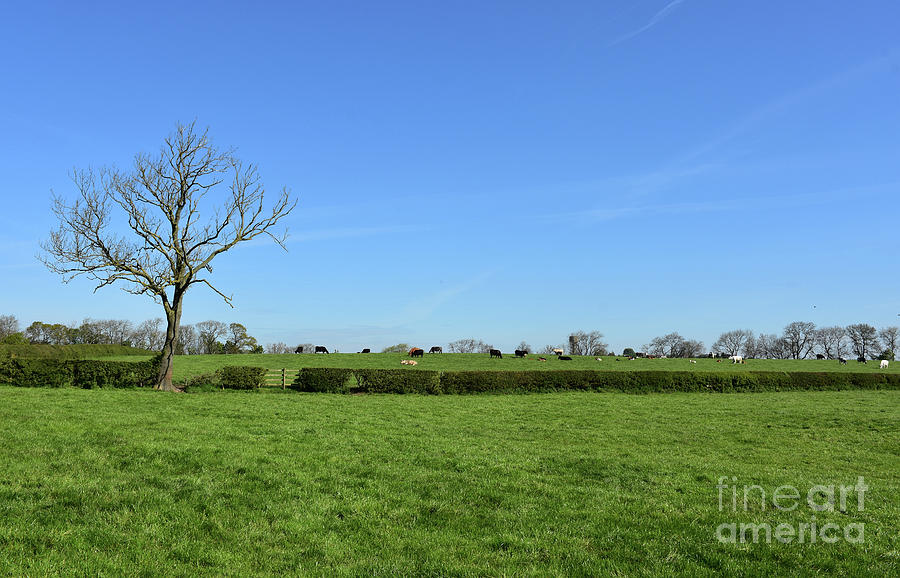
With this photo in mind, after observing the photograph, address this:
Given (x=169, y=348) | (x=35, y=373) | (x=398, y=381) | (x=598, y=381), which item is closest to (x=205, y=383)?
(x=169, y=348)

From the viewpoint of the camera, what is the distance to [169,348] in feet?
101

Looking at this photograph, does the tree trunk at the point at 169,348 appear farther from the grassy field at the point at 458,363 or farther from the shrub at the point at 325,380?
the grassy field at the point at 458,363

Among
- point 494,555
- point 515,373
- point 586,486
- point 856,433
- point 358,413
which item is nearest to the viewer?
point 494,555

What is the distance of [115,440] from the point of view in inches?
544

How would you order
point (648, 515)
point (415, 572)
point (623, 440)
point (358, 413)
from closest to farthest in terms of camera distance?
point (415, 572) < point (648, 515) < point (623, 440) < point (358, 413)

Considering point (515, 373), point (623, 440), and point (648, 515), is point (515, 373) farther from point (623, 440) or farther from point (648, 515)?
point (648, 515)

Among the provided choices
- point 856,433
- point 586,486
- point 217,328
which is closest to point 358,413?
point 586,486

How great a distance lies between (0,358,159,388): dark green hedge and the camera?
30.2 meters

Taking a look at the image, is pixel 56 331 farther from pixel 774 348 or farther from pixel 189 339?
Result: pixel 774 348

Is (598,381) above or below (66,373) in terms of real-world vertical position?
below

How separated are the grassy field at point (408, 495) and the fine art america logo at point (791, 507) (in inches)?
6.4

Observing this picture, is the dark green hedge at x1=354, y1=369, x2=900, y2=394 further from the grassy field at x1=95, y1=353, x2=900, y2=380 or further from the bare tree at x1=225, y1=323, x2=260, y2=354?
the bare tree at x1=225, y1=323, x2=260, y2=354

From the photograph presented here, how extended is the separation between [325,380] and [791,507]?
2748cm

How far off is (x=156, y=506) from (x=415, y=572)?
486cm
